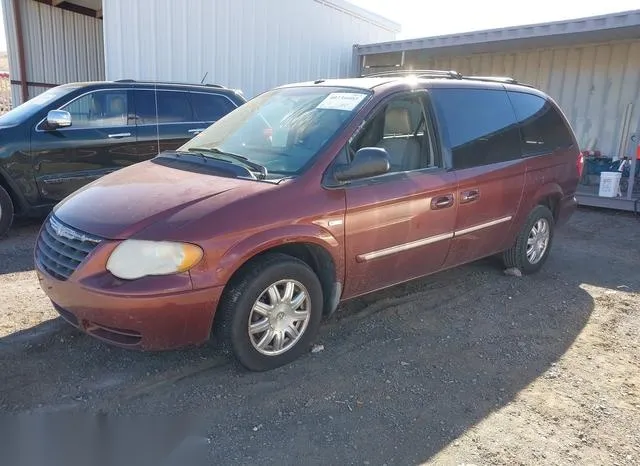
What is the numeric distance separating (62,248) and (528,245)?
4229mm

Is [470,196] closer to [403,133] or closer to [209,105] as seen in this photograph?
[403,133]

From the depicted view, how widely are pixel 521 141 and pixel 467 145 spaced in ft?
2.93

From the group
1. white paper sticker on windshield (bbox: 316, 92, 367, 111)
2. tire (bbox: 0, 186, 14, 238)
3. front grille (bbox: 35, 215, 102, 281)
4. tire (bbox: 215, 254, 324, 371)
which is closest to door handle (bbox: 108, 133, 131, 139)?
tire (bbox: 0, 186, 14, 238)

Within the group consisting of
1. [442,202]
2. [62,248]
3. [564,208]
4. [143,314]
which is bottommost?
[143,314]

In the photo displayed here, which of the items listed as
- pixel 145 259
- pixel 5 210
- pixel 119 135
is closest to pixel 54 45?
pixel 119 135

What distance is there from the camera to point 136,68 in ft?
29.6

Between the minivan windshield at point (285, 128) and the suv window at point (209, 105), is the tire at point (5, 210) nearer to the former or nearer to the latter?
the suv window at point (209, 105)

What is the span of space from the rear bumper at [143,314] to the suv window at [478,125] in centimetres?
238

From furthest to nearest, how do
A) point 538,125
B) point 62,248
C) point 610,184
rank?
point 610,184 → point 538,125 → point 62,248

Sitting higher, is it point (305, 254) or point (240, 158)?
point (240, 158)

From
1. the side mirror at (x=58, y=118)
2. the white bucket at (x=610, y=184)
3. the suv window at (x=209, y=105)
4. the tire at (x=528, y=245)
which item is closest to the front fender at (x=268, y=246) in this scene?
the tire at (x=528, y=245)

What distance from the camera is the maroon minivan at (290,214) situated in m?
2.88

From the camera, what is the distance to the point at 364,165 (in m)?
3.41

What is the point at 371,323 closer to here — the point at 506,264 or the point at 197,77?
the point at 506,264
